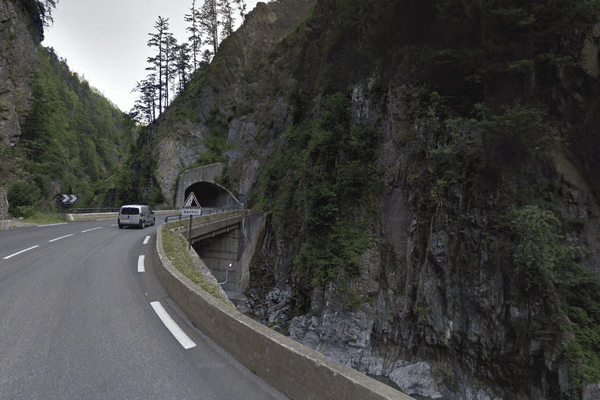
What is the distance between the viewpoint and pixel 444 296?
12359 mm

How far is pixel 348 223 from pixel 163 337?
45.7 feet

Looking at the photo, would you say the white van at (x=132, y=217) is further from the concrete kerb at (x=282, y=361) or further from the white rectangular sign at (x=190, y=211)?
the concrete kerb at (x=282, y=361)

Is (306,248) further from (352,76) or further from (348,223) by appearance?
(352,76)

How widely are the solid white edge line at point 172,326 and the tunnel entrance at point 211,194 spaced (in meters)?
30.6

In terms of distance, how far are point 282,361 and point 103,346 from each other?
2.76 m

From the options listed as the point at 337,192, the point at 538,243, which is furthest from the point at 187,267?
the point at 538,243

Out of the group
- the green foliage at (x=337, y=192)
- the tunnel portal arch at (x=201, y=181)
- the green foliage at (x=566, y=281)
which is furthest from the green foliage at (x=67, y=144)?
the green foliage at (x=566, y=281)

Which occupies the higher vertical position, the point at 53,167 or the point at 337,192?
the point at 53,167

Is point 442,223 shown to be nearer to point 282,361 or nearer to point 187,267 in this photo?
point 187,267

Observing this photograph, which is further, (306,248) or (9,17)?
(9,17)

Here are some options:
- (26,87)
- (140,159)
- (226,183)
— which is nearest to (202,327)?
(226,183)

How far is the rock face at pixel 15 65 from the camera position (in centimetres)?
2623

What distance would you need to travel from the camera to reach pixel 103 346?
12.4 ft

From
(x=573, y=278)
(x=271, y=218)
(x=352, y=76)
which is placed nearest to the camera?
(x=573, y=278)
